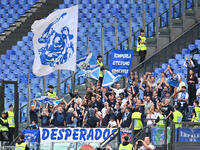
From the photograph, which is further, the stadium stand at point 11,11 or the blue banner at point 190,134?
the stadium stand at point 11,11

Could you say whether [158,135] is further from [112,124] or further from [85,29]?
[85,29]

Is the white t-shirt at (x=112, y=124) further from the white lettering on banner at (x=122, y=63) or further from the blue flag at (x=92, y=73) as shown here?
the white lettering on banner at (x=122, y=63)

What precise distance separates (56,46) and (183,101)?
183 inches

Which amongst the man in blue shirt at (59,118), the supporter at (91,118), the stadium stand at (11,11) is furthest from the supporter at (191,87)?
the stadium stand at (11,11)

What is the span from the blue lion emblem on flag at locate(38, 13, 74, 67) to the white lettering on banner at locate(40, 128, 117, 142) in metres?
→ 2.31

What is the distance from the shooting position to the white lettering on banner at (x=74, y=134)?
2372 cm

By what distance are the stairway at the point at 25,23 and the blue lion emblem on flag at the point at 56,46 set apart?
27.5 ft

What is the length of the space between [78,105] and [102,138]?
6.10 feet

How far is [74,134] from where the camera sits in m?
23.9

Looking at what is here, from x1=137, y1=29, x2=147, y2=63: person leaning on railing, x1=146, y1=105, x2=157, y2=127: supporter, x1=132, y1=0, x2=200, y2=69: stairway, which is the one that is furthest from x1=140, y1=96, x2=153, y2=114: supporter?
x1=132, y1=0, x2=200, y2=69: stairway

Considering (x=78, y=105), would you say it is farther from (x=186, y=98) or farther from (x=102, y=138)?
(x=186, y=98)

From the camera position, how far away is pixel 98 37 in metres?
31.8

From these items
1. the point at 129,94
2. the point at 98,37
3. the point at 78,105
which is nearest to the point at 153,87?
the point at 129,94

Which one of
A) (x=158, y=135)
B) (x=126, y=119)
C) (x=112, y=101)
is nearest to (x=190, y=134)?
(x=158, y=135)
